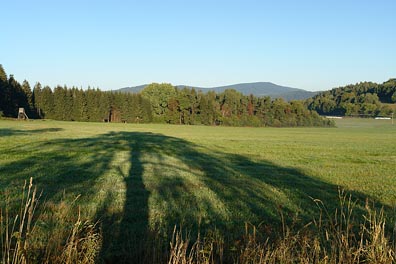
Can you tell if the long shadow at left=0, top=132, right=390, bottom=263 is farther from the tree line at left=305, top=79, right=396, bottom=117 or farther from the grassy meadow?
the tree line at left=305, top=79, right=396, bottom=117

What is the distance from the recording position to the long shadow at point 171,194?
6.62 m

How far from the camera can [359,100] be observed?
538 ft

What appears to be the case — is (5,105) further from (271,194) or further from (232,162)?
(271,194)

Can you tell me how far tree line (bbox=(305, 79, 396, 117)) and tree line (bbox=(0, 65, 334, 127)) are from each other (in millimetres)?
42845

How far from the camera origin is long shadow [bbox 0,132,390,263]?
6621mm

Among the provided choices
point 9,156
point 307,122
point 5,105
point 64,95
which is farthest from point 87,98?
point 9,156

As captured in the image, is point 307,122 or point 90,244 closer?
point 90,244

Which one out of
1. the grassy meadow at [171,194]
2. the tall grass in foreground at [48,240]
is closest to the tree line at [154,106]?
the grassy meadow at [171,194]

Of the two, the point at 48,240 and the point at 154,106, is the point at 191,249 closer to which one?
the point at 48,240

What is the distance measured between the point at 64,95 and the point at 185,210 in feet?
313

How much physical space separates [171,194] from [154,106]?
352 ft

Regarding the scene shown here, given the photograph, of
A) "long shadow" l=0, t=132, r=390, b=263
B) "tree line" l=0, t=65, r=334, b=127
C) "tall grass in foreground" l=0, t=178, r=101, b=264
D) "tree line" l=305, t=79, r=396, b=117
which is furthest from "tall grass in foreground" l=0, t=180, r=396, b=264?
"tree line" l=305, t=79, r=396, b=117

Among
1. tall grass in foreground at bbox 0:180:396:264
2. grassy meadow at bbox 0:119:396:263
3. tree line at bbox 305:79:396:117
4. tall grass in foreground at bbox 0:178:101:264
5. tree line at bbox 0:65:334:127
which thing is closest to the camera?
tall grass in foreground at bbox 0:178:101:264

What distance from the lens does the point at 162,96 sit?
115125mm
